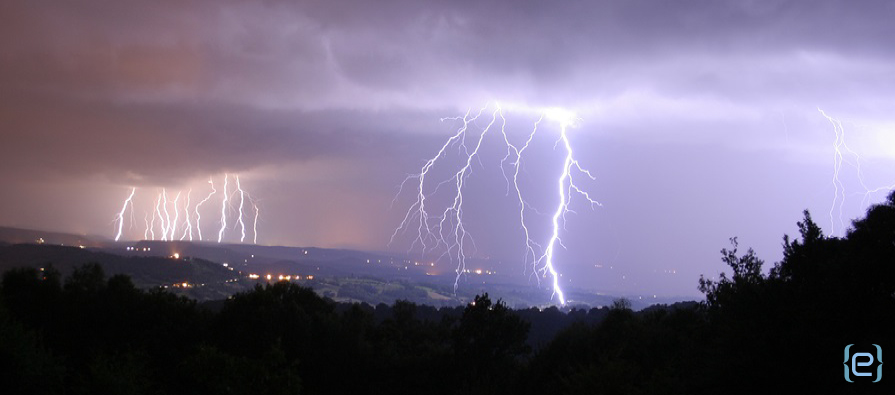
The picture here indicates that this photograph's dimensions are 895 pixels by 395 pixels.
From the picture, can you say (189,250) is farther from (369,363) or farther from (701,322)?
(701,322)

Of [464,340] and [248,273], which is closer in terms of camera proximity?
[464,340]

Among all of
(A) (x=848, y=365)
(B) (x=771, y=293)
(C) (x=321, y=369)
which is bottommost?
(C) (x=321, y=369)

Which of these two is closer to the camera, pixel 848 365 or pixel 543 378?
pixel 848 365

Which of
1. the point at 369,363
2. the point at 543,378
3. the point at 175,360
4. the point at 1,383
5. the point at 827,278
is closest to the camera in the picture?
the point at 827,278

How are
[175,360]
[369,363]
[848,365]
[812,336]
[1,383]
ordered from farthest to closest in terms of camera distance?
[369,363], [175,360], [1,383], [812,336], [848,365]

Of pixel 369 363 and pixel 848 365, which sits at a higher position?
pixel 848 365

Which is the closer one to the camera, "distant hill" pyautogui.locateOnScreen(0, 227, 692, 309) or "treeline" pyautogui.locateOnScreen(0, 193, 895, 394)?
"treeline" pyautogui.locateOnScreen(0, 193, 895, 394)

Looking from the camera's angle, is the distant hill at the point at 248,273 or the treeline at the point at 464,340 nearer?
the treeline at the point at 464,340

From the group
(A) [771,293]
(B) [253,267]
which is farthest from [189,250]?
(A) [771,293]
